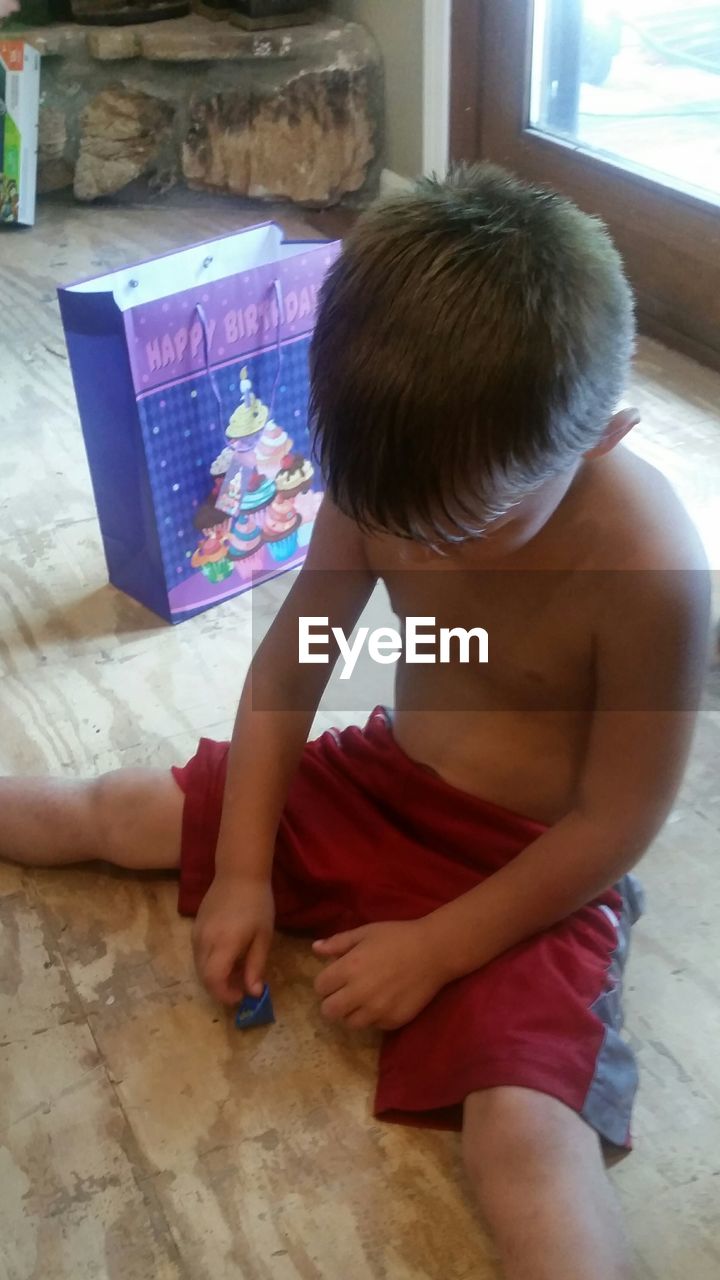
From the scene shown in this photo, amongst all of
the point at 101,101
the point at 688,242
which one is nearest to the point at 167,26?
the point at 101,101

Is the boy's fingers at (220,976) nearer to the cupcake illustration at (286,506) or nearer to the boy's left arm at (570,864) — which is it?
the boy's left arm at (570,864)

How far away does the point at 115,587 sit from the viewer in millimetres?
1193

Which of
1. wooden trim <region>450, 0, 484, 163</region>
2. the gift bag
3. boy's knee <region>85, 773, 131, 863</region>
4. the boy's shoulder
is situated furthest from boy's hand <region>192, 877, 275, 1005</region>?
wooden trim <region>450, 0, 484, 163</region>

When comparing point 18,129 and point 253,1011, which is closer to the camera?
point 253,1011

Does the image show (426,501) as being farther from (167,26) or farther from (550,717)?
(167,26)

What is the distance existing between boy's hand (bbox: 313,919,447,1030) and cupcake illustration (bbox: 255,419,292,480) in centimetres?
54

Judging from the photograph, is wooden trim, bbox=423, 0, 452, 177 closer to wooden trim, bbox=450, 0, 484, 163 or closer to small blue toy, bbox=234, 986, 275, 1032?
wooden trim, bbox=450, 0, 484, 163

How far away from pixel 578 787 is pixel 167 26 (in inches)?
73.3

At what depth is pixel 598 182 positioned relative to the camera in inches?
69.7

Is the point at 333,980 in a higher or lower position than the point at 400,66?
lower

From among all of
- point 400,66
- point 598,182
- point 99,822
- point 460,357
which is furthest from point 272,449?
point 400,66

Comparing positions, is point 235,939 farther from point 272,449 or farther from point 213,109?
point 213,109

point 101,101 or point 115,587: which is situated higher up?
point 101,101

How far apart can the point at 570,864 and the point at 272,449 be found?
57 cm
